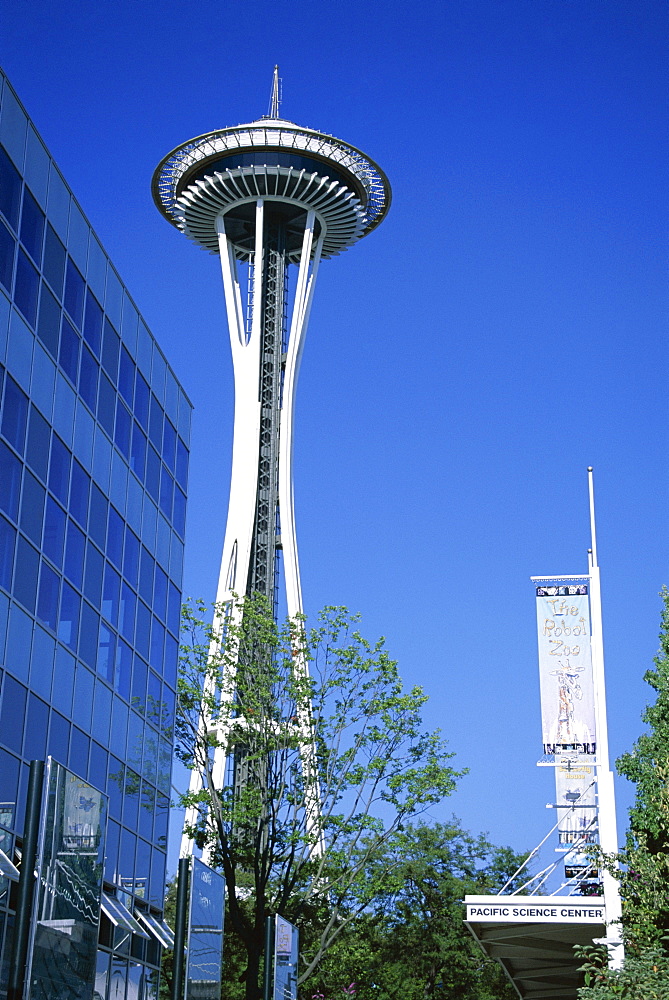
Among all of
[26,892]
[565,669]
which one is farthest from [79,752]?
[26,892]

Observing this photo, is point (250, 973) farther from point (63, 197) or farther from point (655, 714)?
point (63, 197)

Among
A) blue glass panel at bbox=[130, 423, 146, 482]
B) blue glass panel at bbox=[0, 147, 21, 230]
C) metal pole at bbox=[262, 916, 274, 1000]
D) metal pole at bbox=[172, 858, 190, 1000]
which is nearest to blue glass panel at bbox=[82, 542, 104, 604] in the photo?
blue glass panel at bbox=[130, 423, 146, 482]

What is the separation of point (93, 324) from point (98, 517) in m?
4.17

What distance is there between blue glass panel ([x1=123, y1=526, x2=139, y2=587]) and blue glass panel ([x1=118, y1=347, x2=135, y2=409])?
3.13 meters

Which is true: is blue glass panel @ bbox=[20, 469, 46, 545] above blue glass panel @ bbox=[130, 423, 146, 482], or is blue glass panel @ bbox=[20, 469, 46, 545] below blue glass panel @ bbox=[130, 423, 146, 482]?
below

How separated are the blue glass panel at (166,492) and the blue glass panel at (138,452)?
1.71 metres

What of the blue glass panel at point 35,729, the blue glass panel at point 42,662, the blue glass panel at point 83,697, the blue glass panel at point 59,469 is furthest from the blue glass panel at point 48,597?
the blue glass panel at point 83,697

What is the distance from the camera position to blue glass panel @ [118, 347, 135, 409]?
30.0 metres

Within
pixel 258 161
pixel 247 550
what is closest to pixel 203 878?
pixel 247 550

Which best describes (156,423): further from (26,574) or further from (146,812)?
(26,574)

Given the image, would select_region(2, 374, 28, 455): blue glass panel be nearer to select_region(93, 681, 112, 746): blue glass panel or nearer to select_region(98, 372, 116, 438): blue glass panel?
select_region(98, 372, 116, 438): blue glass panel

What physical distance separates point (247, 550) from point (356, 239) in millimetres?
24655

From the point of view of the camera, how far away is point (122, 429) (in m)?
29.7

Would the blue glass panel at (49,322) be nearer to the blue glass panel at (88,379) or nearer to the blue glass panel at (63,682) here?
the blue glass panel at (88,379)
